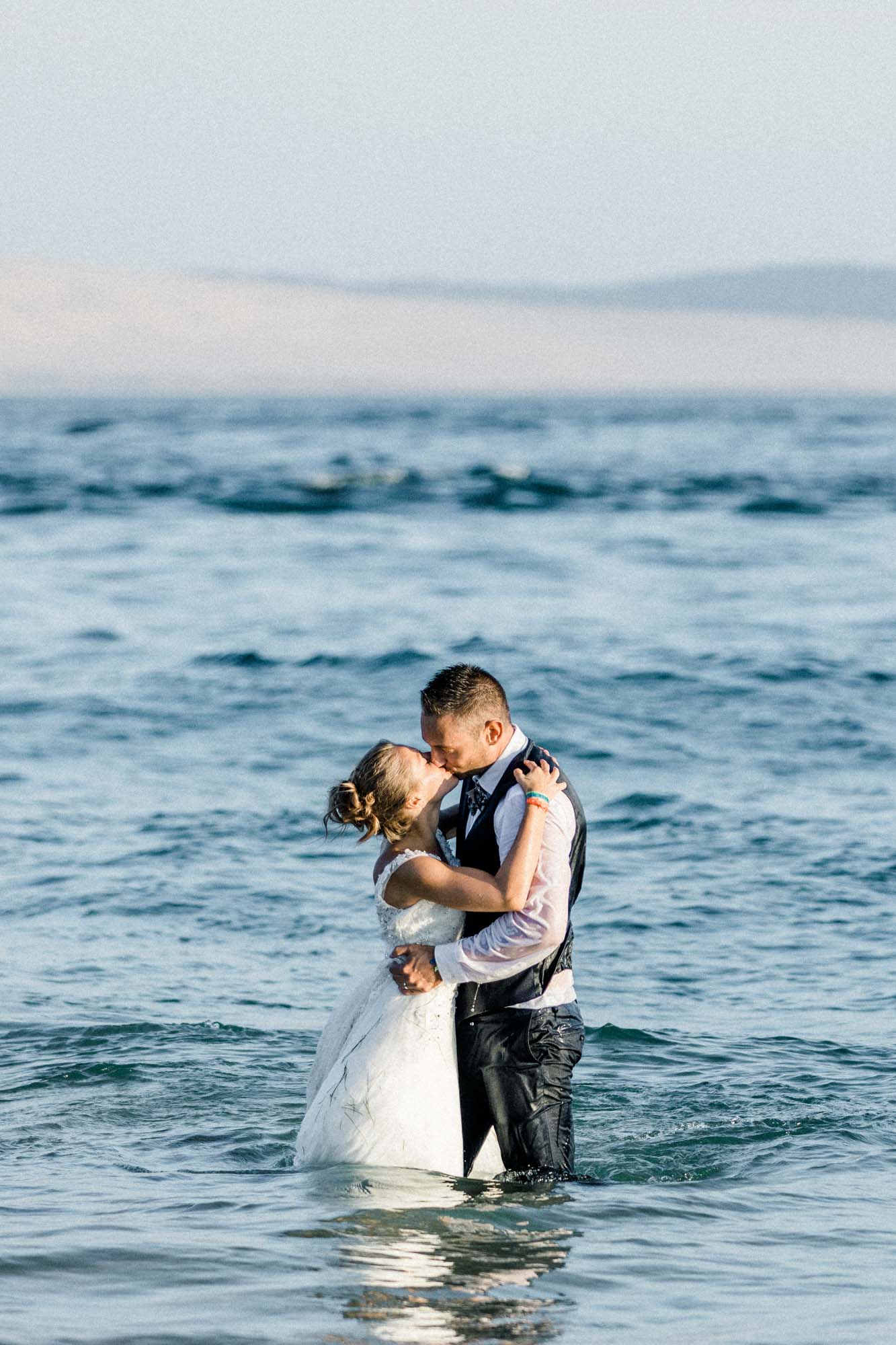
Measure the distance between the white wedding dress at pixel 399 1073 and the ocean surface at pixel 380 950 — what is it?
152mm

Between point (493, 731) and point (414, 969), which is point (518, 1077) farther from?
point (493, 731)

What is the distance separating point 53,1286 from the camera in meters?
6.00

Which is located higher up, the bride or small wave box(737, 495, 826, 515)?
small wave box(737, 495, 826, 515)

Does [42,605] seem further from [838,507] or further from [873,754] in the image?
[838,507]

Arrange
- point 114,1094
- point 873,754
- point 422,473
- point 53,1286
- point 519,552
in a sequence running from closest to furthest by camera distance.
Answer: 1. point 53,1286
2. point 114,1094
3. point 873,754
4. point 519,552
5. point 422,473

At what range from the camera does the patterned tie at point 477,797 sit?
6637 mm

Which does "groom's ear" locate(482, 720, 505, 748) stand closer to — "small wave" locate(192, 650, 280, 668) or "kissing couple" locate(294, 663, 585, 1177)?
"kissing couple" locate(294, 663, 585, 1177)

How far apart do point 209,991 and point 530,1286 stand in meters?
4.76


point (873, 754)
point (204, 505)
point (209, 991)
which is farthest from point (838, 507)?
point (209, 991)

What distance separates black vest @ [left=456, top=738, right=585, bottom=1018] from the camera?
6.61 metres

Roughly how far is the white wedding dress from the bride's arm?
0.41 feet

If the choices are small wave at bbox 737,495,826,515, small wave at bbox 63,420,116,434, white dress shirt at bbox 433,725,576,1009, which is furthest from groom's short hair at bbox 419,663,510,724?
small wave at bbox 63,420,116,434

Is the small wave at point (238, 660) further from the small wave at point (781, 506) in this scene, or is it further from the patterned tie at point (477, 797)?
the small wave at point (781, 506)

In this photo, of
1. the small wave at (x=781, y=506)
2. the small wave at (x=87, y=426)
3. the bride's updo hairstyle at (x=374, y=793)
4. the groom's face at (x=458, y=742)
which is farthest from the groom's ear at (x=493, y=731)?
the small wave at (x=87, y=426)
